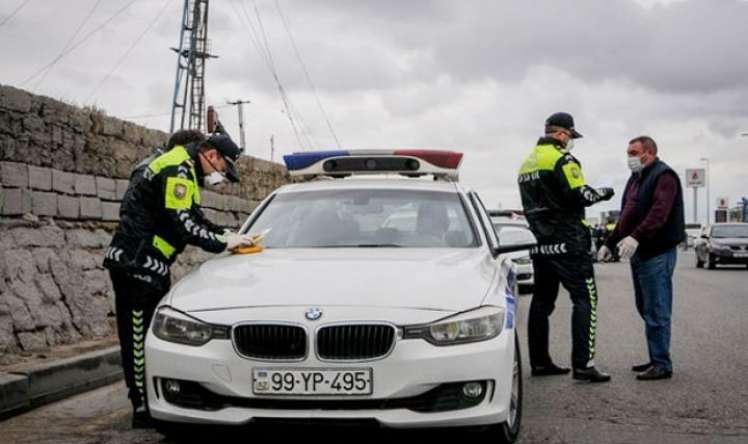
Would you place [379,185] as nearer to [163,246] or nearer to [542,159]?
[542,159]

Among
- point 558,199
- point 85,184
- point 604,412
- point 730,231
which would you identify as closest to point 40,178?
point 85,184

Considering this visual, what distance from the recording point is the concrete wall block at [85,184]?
991 cm

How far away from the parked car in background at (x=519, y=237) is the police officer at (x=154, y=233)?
5.65 ft

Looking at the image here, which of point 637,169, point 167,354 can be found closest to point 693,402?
point 637,169

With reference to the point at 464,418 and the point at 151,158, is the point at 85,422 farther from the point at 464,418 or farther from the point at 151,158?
the point at 464,418

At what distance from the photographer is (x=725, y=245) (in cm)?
3045

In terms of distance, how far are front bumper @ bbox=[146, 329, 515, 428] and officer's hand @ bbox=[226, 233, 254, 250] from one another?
1164 mm

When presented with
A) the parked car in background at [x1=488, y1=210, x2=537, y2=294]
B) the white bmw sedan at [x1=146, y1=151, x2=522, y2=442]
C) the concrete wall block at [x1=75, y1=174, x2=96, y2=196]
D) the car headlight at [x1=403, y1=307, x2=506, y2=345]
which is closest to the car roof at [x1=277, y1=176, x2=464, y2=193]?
the parked car in background at [x1=488, y1=210, x2=537, y2=294]

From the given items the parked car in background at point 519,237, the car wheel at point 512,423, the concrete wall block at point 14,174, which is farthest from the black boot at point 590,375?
the concrete wall block at point 14,174

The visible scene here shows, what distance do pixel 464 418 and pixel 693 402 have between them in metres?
2.61

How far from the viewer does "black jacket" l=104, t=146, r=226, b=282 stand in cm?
565

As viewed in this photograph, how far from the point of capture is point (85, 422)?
239 inches

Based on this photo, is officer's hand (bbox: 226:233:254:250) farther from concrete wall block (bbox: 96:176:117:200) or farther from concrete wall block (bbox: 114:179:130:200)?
concrete wall block (bbox: 114:179:130:200)

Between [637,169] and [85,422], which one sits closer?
[85,422]
